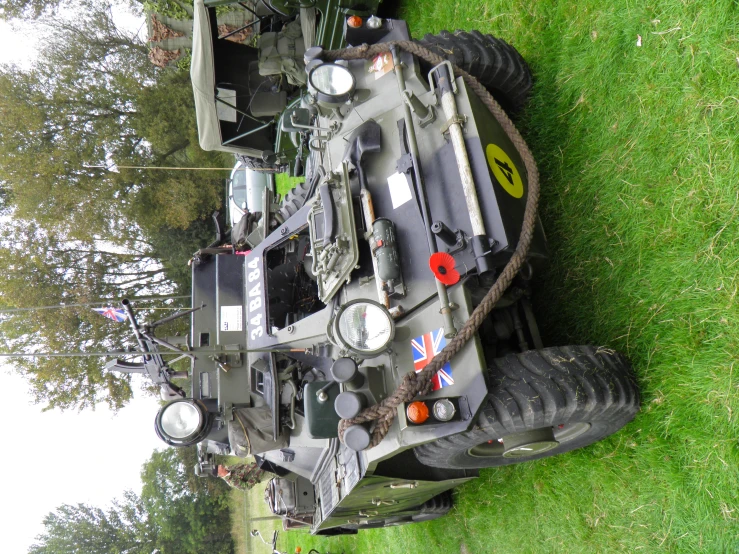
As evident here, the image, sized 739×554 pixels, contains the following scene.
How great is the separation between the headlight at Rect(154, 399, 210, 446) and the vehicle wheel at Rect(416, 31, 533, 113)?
301 cm

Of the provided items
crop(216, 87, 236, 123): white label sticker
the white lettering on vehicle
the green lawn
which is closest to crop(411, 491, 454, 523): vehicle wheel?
the green lawn

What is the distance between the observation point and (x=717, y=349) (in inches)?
128

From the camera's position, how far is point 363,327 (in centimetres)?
338

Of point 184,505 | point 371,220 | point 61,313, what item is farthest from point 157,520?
point 371,220

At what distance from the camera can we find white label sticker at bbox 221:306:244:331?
16.8 ft

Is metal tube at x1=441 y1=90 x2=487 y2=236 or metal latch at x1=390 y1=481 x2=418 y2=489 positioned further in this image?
metal latch at x1=390 y1=481 x2=418 y2=489

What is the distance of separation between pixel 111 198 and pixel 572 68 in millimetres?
10478

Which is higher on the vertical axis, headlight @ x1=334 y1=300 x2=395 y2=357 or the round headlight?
the round headlight

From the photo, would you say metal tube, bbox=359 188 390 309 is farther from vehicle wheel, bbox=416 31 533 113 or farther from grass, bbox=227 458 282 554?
grass, bbox=227 458 282 554

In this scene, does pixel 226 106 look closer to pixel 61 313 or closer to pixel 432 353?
pixel 432 353

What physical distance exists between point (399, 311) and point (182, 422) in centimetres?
212

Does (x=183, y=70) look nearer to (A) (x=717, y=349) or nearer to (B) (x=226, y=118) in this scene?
(B) (x=226, y=118)

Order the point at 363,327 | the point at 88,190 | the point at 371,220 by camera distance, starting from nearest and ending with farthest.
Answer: the point at 363,327
the point at 371,220
the point at 88,190

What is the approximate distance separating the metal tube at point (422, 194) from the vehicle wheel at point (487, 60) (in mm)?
265
